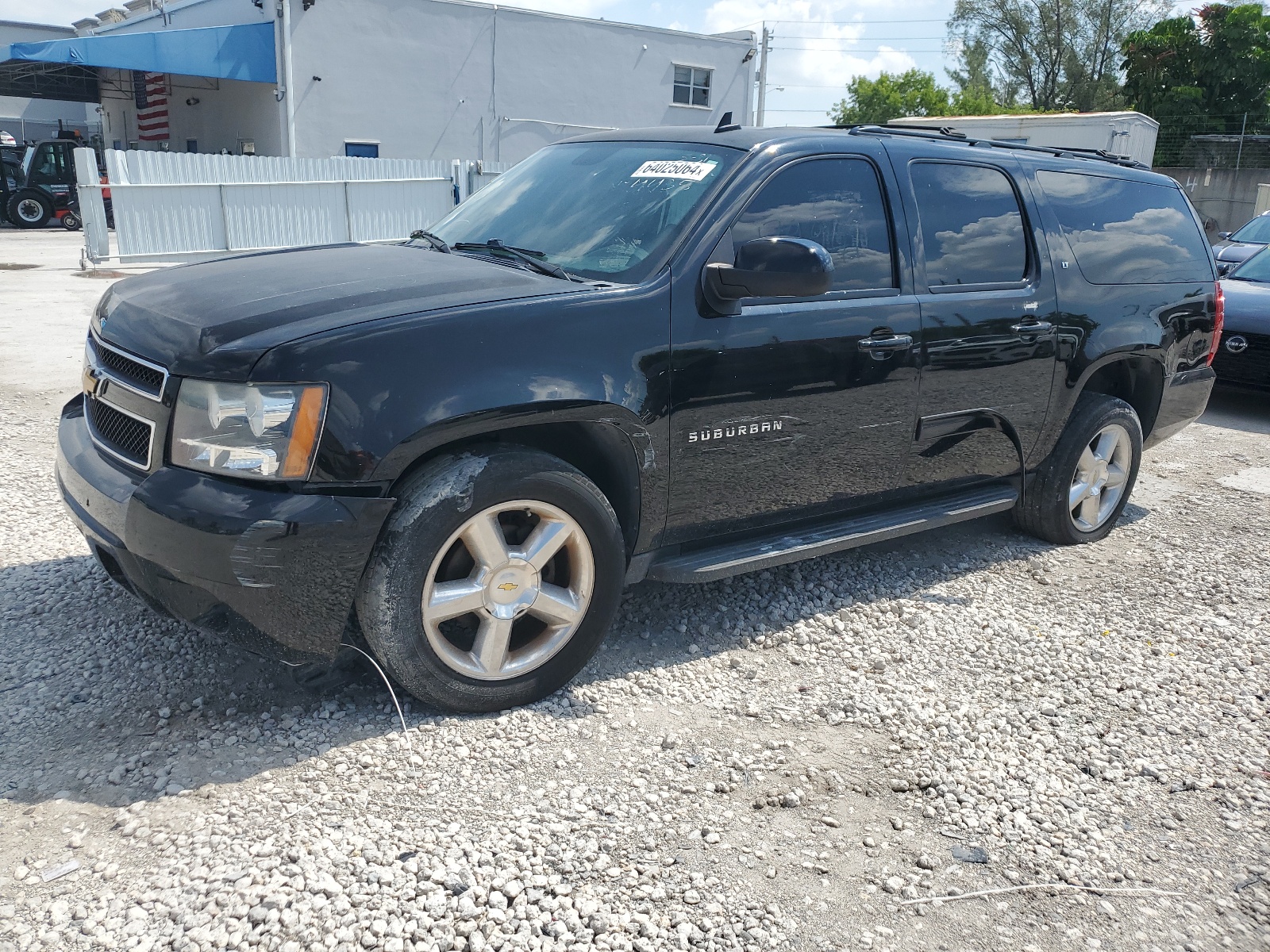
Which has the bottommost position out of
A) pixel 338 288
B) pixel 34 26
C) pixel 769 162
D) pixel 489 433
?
pixel 489 433

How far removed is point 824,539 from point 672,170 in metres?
1.51

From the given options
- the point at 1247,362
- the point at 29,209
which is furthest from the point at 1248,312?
the point at 29,209

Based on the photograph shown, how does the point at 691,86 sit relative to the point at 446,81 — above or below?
above

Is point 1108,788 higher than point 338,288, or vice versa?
point 338,288

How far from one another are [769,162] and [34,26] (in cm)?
5389

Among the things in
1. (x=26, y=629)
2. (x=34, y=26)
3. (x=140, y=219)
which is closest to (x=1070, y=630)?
(x=26, y=629)

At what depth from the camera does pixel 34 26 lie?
4625 cm

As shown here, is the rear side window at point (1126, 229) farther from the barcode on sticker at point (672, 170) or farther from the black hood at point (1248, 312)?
the black hood at point (1248, 312)

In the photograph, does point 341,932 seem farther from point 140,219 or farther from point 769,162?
point 140,219

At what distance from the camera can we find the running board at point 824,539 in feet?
12.0

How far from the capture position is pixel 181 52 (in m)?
23.2

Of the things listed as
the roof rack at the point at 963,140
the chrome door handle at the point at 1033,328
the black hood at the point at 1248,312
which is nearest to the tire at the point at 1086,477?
the chrome door handle at the point at 1033,328

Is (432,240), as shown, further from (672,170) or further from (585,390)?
(585,390)

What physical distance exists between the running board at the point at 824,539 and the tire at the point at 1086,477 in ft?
1.04
